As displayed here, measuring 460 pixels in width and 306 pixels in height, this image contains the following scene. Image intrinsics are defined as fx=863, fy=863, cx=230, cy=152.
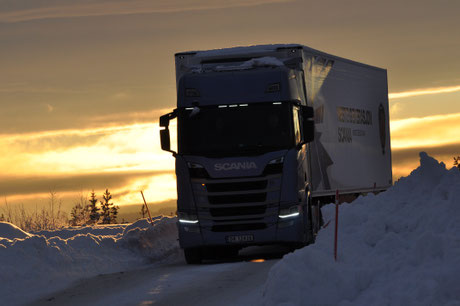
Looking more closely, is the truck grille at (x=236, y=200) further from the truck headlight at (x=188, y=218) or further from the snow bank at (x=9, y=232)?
the snow bank at (x=9, y=232)

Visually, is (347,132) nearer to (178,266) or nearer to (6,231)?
(178,266)

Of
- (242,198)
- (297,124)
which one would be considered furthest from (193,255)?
(297,124)

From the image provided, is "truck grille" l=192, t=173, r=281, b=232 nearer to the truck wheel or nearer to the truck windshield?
the truck windshield

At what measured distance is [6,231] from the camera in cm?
2125

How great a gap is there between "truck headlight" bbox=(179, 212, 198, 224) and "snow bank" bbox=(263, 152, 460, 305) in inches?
232

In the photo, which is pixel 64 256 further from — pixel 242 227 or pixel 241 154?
pixel 241 154

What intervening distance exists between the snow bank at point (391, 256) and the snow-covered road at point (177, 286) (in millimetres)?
967

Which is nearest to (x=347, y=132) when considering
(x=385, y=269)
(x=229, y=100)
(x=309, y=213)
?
(x=309, y=213)

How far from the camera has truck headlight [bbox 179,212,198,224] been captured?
59.5 feet

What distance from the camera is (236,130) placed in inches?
694

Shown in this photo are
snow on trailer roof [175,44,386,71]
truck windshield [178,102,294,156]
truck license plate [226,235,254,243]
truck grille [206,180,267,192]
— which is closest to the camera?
truck windshield [178,102,294,156]

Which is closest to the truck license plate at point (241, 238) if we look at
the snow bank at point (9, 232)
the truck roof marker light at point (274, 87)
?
the truck roof marker light at point (274, 87)

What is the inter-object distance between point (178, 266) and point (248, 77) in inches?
169

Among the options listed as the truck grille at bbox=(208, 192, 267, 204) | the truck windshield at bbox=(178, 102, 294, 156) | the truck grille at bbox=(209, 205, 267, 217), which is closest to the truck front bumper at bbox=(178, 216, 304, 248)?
the truck grille at bbox=(209, 205, 267, 217)
